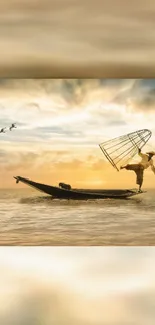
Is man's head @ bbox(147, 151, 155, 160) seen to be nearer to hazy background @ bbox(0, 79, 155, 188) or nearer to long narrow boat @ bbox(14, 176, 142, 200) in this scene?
hazy background @ bbox(0, 79, 155, 188)

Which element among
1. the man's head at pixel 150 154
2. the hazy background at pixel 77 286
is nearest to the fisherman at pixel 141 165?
the man's head at pixel 150 154

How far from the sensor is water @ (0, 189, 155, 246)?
3.34 m

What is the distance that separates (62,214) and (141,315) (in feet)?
2.15

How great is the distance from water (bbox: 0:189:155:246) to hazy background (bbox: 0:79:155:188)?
0.10 m

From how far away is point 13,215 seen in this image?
11.1ft

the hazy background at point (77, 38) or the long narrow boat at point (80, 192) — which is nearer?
the hazy background at point (77, 38)

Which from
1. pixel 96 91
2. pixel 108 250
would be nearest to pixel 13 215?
pixel 108 250

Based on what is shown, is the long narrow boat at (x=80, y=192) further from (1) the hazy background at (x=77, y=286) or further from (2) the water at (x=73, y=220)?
(1) the hazy background at (x=77, y=286)

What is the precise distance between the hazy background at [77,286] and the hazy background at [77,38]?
94 centimetres

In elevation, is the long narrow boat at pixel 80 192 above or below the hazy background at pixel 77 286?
above

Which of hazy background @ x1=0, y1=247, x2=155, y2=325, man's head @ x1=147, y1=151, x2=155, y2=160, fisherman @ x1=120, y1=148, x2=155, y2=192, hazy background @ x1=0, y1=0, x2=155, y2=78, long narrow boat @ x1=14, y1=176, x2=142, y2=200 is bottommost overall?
hazy background @ x1=0, y1=247, x2=155, y2=325

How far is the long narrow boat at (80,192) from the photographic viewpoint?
3.39 metres

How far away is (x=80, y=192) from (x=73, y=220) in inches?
6.1

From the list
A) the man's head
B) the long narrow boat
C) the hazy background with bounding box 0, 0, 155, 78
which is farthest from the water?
the hazy background with bounding box 0, 0, 155, 78
